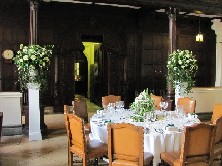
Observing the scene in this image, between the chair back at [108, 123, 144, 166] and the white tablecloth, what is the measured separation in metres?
0.38

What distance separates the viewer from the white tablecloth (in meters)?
4.22

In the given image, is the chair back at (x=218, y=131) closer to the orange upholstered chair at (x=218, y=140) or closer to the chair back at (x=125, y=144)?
the orange upholstered chair at (x=218, y=140)

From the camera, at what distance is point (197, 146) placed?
12.9 ft

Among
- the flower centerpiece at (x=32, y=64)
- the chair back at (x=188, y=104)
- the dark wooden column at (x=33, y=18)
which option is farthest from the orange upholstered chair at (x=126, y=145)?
the dark wooden column at (x=33, y=18)

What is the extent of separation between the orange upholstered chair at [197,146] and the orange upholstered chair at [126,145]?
49 cm

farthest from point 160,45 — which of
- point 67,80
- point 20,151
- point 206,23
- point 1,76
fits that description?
point 20,151

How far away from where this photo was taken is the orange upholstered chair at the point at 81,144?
4381 millimetres

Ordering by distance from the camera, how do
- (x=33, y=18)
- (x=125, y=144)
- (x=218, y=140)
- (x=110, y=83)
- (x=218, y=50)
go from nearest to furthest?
(x=125, y=144), (x=218, y=140), (x=33, y=18), (x=110, y=83), (x=218, y=50)

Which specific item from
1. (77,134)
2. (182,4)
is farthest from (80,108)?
(182,4)

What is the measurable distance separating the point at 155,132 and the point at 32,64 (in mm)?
3568

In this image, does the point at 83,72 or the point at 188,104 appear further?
the point at 83,72

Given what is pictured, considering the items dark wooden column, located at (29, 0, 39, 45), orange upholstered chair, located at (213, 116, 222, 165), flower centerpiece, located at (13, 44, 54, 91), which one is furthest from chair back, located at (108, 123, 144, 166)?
dark wooden column, located at (29, 0, 39, 45)

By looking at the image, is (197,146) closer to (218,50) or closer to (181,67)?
(181,67)

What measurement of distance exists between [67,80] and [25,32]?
208 centimetres
